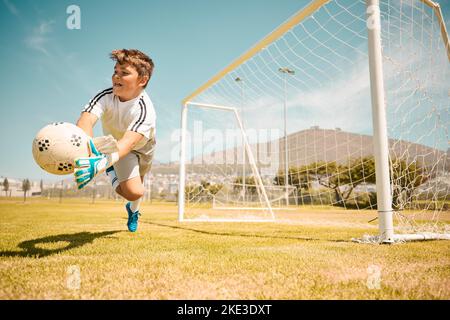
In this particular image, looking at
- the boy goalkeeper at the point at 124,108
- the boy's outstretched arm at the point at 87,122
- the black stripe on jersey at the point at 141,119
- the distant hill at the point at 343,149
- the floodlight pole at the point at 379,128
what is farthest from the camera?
the distant hill at the point at 343,149


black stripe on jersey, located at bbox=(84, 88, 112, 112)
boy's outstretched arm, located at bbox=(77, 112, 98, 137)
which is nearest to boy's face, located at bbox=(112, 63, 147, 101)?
black stripe on jersey, located at bbox=(84, 88, 112, 112)

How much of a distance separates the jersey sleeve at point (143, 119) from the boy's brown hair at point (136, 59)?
0.36 metres

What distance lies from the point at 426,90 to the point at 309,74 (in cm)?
230

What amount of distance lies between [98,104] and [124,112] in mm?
306

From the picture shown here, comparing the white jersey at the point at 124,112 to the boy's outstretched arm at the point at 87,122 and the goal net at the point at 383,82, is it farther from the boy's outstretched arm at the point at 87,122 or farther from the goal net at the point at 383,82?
the goal net at the point at 383,82

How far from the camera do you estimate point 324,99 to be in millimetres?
7242

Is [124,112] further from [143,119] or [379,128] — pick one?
[379,128]

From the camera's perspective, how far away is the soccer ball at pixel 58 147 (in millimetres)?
2600

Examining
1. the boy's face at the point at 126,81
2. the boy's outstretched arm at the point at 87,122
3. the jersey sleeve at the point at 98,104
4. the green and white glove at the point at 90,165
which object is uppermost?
the boy's face at the point at 126,81

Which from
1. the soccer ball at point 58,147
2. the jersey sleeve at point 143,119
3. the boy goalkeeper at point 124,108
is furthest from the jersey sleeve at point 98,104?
Answer: the soccer ball at point 58,147

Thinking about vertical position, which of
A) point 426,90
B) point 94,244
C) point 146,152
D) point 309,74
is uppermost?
point 309,74
